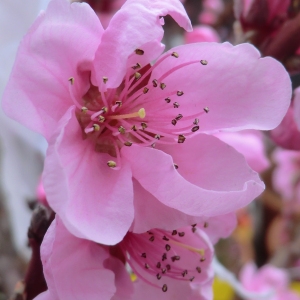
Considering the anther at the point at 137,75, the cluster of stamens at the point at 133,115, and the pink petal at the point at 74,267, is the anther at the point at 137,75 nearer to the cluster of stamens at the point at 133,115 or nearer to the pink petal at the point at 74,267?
the cluster of stamens at the point at 133,115

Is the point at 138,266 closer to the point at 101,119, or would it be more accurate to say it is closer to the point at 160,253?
the point at 160,253

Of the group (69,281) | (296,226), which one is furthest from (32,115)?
(296,226)

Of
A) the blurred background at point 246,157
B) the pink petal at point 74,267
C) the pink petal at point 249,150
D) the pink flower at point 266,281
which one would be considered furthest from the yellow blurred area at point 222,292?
the pink petal at point 74,267

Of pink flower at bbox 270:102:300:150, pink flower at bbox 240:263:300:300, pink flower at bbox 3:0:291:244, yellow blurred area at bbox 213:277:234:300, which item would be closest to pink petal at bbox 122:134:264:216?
pink flower at bbox 3:0:291:244

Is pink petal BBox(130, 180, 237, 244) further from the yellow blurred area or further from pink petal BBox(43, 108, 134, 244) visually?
the yellow blurred area

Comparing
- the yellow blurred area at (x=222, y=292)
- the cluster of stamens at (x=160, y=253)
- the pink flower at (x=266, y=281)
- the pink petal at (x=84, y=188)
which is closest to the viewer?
the pink petal at (x=84, y=188)

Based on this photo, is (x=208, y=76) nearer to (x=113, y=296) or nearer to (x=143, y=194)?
(x=143, y=194)
